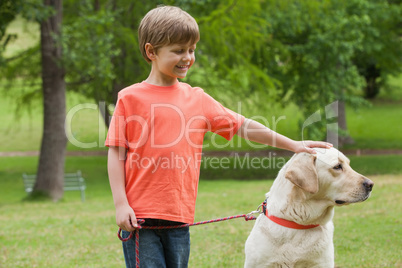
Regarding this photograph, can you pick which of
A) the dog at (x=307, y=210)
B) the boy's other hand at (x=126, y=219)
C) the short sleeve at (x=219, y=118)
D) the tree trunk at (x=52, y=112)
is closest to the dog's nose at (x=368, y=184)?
the dog at (x=307, y=210)

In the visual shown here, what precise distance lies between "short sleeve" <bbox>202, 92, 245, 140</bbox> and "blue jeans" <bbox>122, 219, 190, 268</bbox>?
628 mm

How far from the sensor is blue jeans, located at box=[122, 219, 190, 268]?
2807 mm

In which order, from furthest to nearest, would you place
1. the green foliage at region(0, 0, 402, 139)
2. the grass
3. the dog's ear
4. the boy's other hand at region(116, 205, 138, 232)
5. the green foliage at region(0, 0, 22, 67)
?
1. the green foliage at region(0, 0, 402, 139)
2. the green foliage at region(0, 0, 22, 67)
3. the grass
4. the dog's ear
5. the boy's other hand at region(116, 205, 138, 232)

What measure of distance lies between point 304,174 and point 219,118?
0.60 m

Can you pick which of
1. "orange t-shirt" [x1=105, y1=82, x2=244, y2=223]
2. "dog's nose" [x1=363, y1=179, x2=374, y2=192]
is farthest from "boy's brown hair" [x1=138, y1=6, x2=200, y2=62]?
"dog's nose" [x1=363, y1=179, x2=374, y2=192]

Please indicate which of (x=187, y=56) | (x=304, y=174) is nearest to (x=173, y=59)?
(x=187, y=56)

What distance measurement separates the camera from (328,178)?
3.10 metres

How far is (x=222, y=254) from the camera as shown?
6.15 m

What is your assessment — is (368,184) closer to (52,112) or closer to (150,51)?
(150,51)

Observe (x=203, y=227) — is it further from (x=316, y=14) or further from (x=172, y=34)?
(x=316, y=14)

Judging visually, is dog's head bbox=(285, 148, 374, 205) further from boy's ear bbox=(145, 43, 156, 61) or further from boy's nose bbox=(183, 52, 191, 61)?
boy's ear bbox=(145, 43, 156, 61)

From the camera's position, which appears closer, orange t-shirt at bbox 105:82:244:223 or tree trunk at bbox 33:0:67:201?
orange t-shirt at bbox 105:82:244:223

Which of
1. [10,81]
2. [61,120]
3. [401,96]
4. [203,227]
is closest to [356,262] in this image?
[203,227]

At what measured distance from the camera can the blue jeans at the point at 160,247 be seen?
9.21 feet
